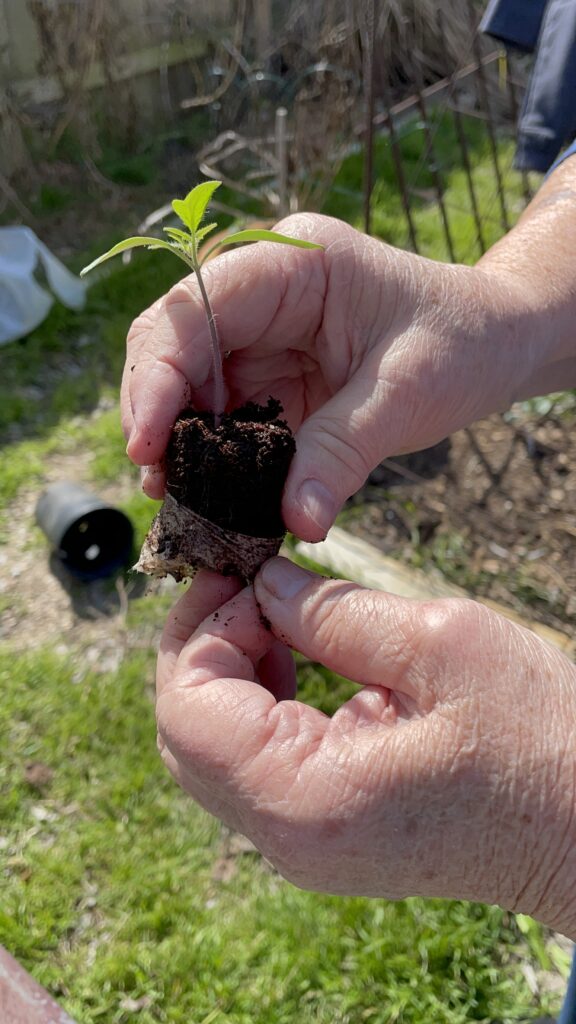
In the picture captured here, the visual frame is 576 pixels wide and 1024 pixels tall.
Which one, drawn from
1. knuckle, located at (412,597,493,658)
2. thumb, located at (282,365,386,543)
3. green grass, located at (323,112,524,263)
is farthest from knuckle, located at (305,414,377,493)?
green grass, located at (323,112,524,263)

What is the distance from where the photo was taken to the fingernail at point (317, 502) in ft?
4.43

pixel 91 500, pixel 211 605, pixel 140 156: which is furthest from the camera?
pixel 140 156

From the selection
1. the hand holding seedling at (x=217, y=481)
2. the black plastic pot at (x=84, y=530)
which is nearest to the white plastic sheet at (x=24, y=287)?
the black plastic pot at (x=84, y=530)

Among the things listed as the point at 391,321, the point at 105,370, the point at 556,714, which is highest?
the point at 391,321

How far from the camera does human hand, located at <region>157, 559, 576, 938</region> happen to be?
1.12 meters

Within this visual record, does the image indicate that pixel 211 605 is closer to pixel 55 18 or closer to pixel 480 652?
pixel 480 652

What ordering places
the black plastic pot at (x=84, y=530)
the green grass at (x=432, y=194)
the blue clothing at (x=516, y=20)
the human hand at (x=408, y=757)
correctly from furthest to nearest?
the green grass at (x=432, y=194)
the black plastic pot at (x=84, y=530)
the blue clothing at (x=516, y=20)
the human hand at (x=408, y=757)

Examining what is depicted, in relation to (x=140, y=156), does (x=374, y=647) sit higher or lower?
higher

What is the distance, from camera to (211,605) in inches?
58.7

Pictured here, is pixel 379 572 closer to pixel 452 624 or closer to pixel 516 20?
pixel 452 624

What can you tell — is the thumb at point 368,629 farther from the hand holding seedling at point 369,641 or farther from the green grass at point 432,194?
the green grass at point 432,194

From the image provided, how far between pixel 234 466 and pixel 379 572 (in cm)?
177

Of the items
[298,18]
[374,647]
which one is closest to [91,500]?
[374,647]

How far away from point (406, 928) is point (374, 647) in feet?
4.56
